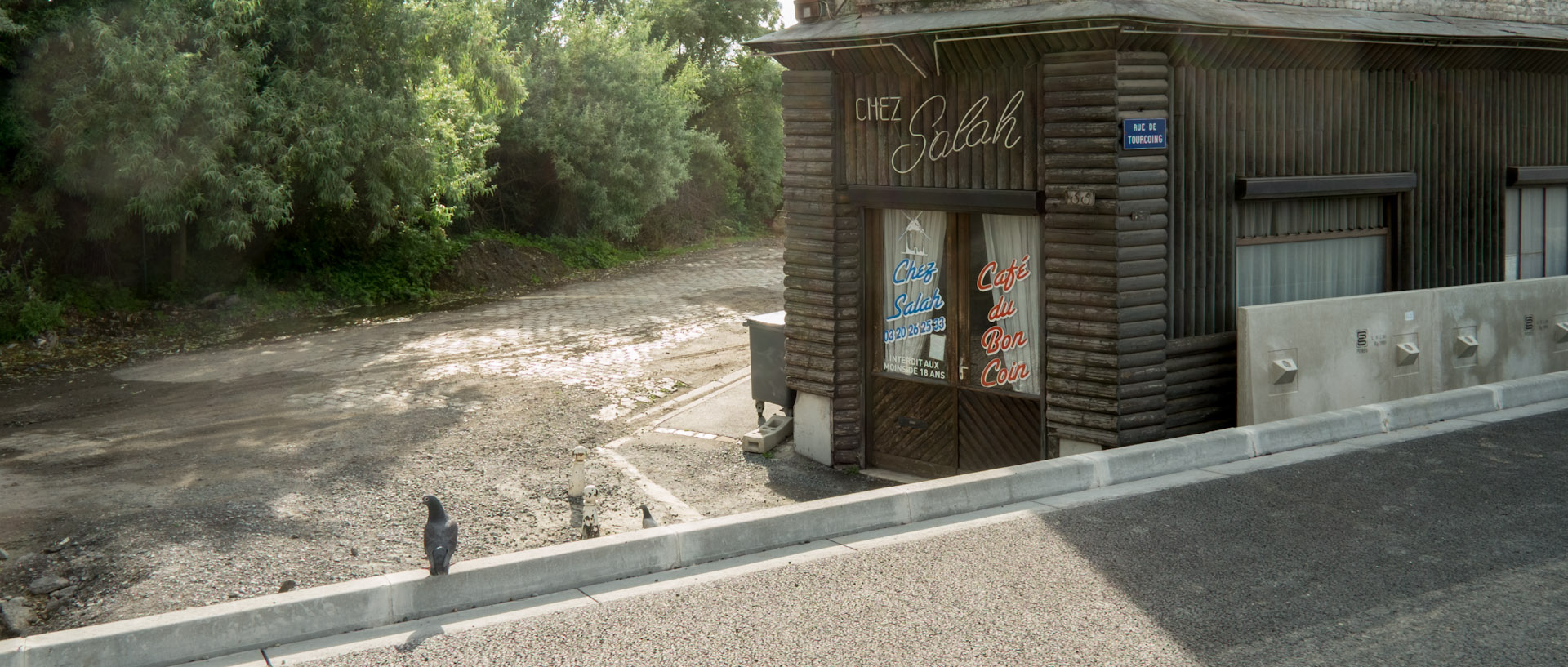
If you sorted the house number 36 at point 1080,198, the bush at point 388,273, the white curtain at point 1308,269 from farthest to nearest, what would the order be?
1. the bush at point 388,273
2. the white curtain at point 1308,269
3. the house number 36 at point 1080,198

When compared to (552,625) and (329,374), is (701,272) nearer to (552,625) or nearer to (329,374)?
(329,374)

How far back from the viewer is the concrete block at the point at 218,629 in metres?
5.60

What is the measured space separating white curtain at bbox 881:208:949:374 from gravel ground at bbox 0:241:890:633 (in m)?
1.37

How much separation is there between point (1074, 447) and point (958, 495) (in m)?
2.97

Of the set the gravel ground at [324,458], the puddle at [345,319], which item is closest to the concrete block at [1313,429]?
the gravel ground at [324,458]

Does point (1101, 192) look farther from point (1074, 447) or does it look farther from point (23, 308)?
point (23, 308)

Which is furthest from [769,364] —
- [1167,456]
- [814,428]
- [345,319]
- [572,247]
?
[572,247]

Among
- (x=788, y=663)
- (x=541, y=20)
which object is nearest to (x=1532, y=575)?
(x=788, y=663)

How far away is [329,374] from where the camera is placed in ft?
53.8

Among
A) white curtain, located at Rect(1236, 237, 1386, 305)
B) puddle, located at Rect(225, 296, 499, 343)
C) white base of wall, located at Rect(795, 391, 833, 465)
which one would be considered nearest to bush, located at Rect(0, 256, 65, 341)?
puddle, located at Rect(225, 296, 499, 343)

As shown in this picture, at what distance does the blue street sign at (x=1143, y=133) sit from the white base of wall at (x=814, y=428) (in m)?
3.95

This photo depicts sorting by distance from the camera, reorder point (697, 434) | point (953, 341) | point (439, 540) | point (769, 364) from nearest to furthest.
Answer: point (439, 540) < point (953, 341) < point (769, 364) < point (697, 434)

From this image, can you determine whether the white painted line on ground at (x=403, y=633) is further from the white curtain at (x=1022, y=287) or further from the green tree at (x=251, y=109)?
the green tree at (x=251, y=109)

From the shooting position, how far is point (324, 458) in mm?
11938
